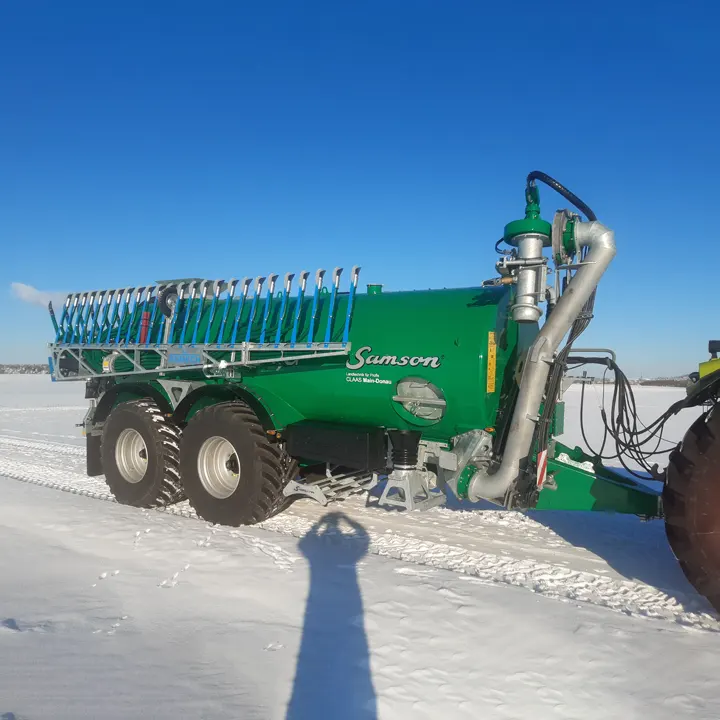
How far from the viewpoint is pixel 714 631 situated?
12.7 feet

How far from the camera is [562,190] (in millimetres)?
4992

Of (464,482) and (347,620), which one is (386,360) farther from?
(347,620)

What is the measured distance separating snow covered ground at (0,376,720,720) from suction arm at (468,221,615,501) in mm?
779

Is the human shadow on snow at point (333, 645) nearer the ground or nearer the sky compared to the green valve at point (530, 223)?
nearer the ground

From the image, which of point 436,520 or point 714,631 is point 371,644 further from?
point 436,520

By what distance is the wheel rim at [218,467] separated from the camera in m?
6.43

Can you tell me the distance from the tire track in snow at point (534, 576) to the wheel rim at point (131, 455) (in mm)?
755

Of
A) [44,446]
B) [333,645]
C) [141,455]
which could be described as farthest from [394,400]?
[44,446]

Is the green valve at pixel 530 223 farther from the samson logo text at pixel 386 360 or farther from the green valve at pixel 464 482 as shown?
the green valve at pixel 464 482

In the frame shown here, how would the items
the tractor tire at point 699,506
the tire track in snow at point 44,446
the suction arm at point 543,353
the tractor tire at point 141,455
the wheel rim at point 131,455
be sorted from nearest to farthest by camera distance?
the tractor tire at point 699,506, the suction arm at point 543,353, the tractor tire at point 141,455, the wheel rim at point 131,455, the tire track in snow at point 44,446

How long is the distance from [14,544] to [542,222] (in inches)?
214

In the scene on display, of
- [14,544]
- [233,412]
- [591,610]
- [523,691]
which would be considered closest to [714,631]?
[591,610]

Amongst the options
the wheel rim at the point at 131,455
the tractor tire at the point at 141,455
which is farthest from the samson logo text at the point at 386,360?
the wheel rim at the point at 131,455

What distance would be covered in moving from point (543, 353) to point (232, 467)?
3.61 m
